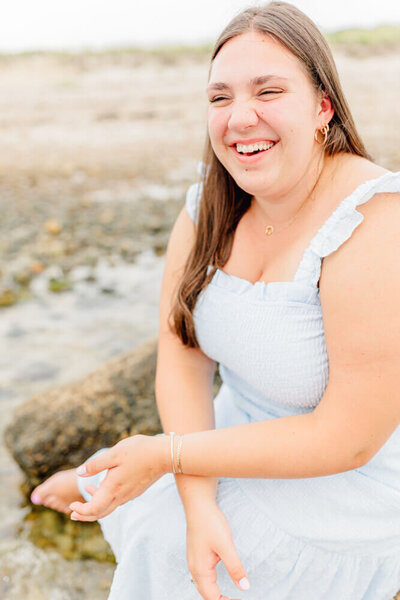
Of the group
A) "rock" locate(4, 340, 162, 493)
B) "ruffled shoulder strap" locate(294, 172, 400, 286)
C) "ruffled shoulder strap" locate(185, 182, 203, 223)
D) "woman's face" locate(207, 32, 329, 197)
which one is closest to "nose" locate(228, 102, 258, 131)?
"woman's face" locate(207, 32, 329, 197)

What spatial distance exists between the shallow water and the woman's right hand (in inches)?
46.4

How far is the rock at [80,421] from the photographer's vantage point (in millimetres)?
3322

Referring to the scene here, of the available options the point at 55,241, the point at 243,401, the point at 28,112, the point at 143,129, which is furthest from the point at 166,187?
the point at 243,401

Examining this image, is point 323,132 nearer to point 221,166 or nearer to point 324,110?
point 324,110

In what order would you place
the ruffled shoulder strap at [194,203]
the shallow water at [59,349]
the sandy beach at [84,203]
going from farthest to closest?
the sandy beach at [84,203] → the shallow water at [59,349] → the ruffled shoulder strap at [194,203]

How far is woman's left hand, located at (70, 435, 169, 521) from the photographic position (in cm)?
197

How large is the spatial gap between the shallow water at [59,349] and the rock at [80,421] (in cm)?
30

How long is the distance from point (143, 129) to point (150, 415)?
10.6 meters

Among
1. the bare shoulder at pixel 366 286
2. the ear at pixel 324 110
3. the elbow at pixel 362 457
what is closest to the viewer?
the bare shoulder at pixel 366 286

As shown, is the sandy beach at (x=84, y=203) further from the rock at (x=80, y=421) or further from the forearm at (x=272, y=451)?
the forearm at (x=272, y=451)

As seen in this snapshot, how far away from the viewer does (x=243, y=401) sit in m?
2.26

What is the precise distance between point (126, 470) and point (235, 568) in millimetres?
414

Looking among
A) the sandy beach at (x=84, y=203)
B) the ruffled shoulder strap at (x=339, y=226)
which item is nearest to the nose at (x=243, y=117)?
the ruffled shoulder strap at (x=339, y=226)

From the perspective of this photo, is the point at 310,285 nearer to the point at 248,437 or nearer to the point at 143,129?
the point at 248,437
